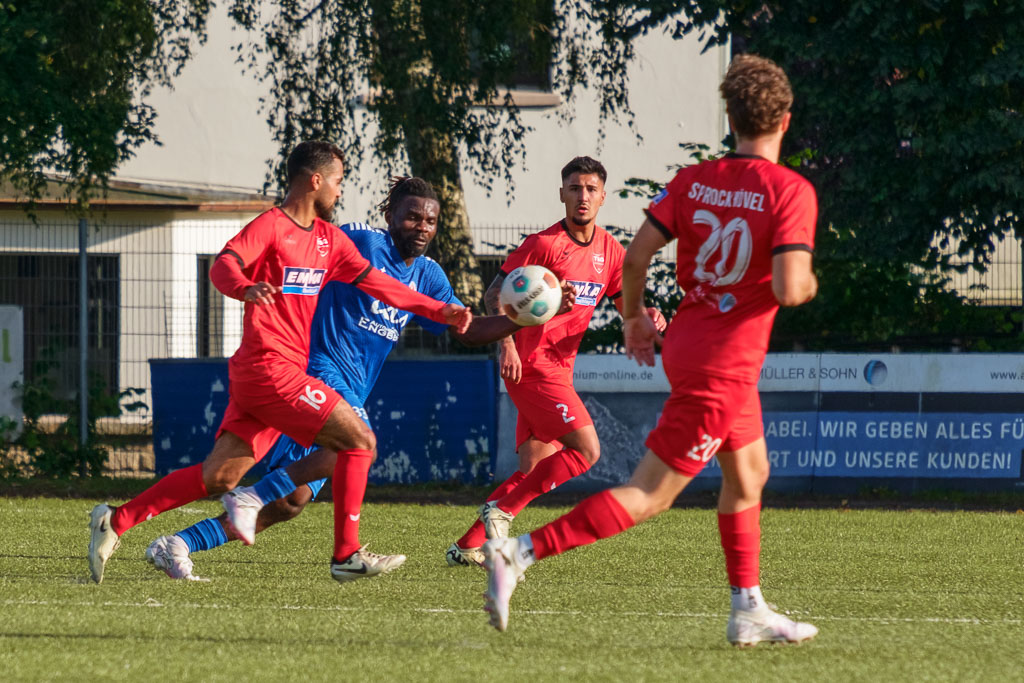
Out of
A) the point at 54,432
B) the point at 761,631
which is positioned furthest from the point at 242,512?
the point at 54,432

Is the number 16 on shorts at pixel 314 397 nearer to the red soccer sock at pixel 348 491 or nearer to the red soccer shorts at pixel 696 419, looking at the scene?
the red soccer sock at pixel 348 491

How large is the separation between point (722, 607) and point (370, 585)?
1.68m

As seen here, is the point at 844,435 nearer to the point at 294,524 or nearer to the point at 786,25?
the point at 786,25

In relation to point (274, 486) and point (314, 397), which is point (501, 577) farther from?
point (274, 486)

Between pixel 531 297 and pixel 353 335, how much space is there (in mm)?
1101

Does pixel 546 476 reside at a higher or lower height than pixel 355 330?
lower

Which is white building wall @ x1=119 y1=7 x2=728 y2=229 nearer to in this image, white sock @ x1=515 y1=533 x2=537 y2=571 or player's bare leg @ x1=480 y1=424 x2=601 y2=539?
player's bare leg @ x1=480 y1=424 x2=601 y2=539

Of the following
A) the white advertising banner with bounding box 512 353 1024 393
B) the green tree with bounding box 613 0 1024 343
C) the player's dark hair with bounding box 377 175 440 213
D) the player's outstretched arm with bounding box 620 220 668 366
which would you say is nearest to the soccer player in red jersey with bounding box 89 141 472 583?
the player's dark hair with bounding box 377 175 440 213

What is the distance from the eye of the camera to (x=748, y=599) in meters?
4.79

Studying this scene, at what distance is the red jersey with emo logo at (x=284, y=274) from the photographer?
5922 millimetres

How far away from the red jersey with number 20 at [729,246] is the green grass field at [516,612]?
104 cm

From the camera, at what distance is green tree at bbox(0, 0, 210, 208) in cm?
1277

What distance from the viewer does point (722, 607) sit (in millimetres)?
5805

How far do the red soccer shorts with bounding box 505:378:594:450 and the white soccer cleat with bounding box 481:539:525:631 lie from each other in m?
2.62
